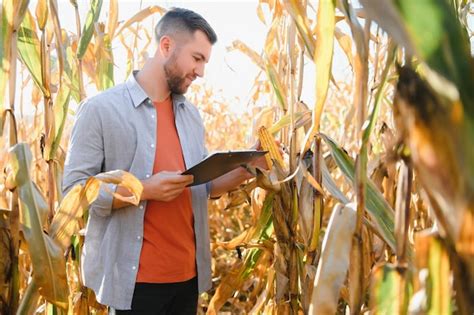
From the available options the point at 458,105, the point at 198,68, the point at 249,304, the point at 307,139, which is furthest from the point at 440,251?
the point at 249,304

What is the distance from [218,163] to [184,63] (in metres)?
0.33

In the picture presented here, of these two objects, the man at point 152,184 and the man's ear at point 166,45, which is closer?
the man at point 152,184

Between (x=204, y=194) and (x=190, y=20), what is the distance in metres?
0.43

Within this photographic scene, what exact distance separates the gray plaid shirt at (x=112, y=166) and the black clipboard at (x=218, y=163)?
157mm

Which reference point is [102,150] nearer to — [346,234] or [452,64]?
[346,234]

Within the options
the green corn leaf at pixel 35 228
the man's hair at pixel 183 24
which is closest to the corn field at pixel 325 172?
the green corn leaf at pixel 35 228

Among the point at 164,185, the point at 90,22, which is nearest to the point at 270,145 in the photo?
the point at 164,185

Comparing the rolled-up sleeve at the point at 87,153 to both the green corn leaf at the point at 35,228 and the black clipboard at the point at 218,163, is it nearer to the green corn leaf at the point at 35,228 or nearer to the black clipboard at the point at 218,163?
the black clipboard at the point at 218,163

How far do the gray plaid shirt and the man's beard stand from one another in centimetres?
7

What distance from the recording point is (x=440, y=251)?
1.76 ft

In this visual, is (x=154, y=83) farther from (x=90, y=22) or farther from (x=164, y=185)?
(x=164, y=185)

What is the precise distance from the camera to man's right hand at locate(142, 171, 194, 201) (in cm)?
130

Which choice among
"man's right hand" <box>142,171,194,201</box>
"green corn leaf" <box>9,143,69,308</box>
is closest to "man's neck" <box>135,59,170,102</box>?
"man's right hand" <box>142,171,194,201</box>

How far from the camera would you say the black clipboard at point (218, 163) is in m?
1.22
